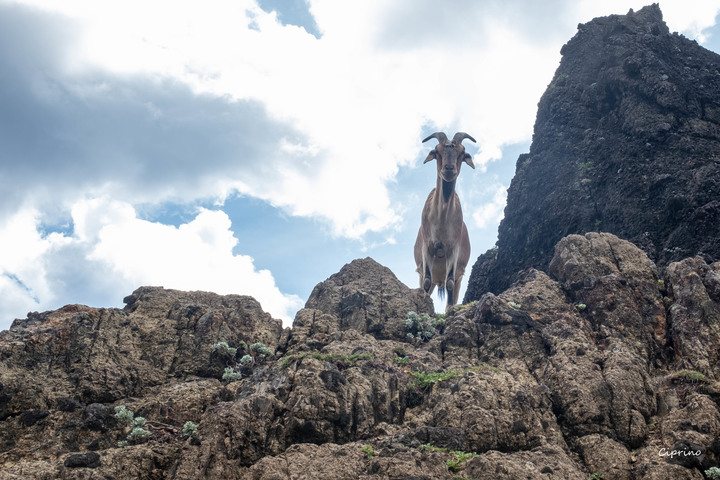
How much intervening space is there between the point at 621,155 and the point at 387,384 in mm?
14059

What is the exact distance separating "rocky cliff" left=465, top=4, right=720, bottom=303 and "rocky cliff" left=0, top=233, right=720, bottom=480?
4.26m

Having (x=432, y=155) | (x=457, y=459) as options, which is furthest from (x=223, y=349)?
(x=432, y=155)

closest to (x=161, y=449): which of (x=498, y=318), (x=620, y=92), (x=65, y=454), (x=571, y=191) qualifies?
(x=65, y=454)

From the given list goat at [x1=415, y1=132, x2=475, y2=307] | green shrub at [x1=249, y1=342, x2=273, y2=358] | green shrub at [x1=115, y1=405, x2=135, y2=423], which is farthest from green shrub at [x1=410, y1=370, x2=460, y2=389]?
goat at [x1=415, y1=132, x2=475, y2=307]

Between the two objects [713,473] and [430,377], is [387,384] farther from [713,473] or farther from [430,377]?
[713,473]

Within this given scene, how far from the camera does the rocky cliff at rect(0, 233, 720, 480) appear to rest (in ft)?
23.2

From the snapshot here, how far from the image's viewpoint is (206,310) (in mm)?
11836

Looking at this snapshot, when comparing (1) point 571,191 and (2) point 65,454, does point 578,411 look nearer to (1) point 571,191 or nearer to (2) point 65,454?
(2) point 65,454

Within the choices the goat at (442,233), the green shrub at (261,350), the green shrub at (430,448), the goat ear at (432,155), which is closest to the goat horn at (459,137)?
the goat at (442,233)

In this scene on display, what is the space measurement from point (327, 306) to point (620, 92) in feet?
48.3

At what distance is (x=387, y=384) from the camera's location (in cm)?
886

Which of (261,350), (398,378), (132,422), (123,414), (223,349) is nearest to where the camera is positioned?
(132,422)

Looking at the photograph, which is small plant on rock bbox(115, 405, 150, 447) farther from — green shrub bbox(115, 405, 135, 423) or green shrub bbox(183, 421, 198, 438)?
green shrub bbox(183, 421, 198, 438)

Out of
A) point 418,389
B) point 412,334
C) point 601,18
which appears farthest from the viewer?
point 601,18
